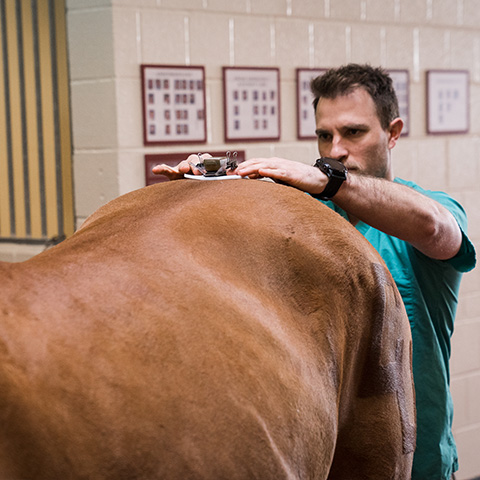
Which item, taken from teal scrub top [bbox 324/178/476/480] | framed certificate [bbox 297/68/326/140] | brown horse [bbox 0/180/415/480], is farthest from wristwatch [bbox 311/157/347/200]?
framed certificate [bbox 297/68/326/140]

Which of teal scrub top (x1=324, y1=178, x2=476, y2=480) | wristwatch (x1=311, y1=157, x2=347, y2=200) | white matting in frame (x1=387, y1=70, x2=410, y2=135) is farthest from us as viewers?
white matting in frame (x1=387, y1=70, x2=410, y2=135)

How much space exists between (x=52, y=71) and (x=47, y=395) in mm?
2082

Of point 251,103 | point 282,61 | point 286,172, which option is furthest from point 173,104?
point 286,172

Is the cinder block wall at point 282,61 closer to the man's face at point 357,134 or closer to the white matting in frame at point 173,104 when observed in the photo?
the white matting in frame at point 173,104

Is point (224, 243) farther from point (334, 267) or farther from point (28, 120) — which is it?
point (28, 120)

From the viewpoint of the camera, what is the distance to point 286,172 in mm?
1102

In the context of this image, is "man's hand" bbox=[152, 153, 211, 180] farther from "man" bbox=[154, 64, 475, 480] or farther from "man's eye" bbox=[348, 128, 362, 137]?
"man's eye" bbox=[348, 128, 362, 137]

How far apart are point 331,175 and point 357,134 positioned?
0.57 metres

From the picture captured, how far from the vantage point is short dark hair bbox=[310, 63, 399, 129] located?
68.7 inches

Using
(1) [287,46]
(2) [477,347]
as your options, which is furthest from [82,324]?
(2) [477,347]

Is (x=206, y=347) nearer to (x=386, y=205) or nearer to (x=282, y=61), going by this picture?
(x=386, y=205)

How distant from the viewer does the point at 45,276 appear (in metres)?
0.71

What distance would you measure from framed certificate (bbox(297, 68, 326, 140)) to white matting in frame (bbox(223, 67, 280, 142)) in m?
0.09

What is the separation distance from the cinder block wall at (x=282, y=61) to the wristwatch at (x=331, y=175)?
128 cm
